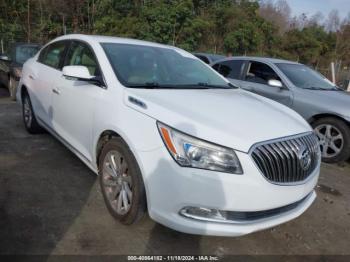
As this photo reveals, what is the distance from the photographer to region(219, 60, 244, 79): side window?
6.53m

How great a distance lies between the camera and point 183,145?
2312 millimetres

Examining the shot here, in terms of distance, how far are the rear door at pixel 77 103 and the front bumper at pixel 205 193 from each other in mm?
992

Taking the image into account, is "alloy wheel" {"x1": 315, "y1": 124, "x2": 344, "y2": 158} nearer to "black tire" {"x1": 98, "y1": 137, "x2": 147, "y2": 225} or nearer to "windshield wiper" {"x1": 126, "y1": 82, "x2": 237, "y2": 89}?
"windshield wiper" {"x1": 126, "y1": 82, "x2": 237, "y2": 89}

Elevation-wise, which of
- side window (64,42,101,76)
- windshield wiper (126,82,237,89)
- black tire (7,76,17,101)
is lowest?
black tire (7,76,17,101)

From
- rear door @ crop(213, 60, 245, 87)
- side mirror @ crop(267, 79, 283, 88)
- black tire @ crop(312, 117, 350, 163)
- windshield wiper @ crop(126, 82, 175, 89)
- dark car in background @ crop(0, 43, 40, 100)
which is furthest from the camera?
dark car in background @ crop(0, 43, 40, 100)

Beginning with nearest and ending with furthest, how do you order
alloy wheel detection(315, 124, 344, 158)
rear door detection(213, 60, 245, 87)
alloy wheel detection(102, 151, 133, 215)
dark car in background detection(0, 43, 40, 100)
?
alloy wheel detection(102, 151, 133, 215) → alloy wheel detection(315, 124, 344, 158) → rear door detection(213, 60, 245, 87) → dark car in background detection(0, 43, 40, 100)

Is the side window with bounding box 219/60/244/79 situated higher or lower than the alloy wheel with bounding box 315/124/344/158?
higher

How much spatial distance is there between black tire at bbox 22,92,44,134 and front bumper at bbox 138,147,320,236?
3149 mm

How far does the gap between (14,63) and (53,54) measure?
12.9ft

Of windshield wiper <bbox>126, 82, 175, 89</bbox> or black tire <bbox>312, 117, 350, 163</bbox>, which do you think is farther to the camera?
black tire <bbox>312, 117, 350, 163</bbox>

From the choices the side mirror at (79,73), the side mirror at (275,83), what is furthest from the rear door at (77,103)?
the side mirror at (275,83)

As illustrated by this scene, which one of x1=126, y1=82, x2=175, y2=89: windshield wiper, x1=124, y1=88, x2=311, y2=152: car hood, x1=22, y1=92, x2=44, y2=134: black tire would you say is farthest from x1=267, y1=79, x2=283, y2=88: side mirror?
x1=22, y1=92, x2=44, y2=134: black tire

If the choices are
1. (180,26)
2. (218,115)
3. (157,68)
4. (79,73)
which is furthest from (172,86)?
(180,26)

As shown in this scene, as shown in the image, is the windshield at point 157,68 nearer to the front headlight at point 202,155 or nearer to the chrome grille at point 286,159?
the front headlight at point 202,155
